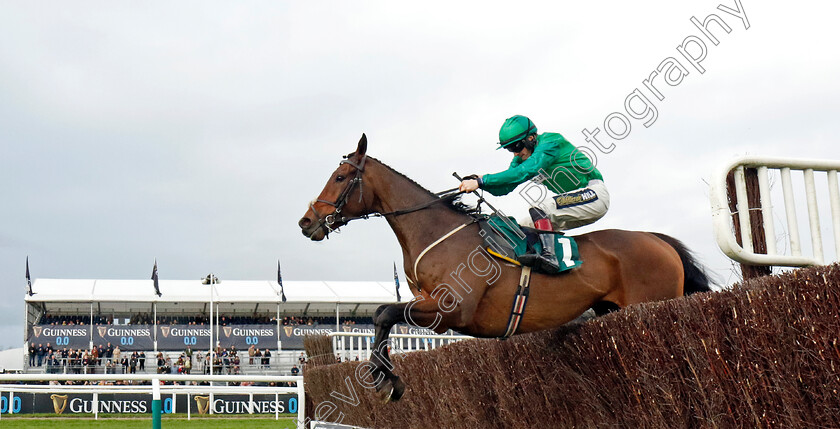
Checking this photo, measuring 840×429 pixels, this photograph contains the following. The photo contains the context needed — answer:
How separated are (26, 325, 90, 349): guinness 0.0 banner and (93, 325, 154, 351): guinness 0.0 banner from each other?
17.5 inches

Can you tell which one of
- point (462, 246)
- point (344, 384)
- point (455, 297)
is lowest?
point (344, 384)

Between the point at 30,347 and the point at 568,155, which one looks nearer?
the point at 568,155

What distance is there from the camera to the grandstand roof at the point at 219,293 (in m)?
35.2

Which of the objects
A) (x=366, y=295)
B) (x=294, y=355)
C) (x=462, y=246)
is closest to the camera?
(x=462, y=246)

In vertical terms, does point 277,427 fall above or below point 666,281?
below

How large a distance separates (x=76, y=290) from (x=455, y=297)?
35.8m

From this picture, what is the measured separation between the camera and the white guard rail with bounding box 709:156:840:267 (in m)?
3.99

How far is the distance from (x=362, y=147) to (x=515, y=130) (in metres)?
1.01

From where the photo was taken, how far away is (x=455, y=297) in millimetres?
4344

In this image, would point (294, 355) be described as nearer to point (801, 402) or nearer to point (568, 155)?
point (568, 155)

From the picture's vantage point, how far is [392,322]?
4.32 metres

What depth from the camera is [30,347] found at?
3102cm

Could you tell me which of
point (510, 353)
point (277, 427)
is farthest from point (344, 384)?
point (510, 353)

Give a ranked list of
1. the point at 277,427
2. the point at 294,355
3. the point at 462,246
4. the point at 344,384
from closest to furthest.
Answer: the point at 462,246 → the point at 344,384 → the point at 277,427 → the point at 294,355
